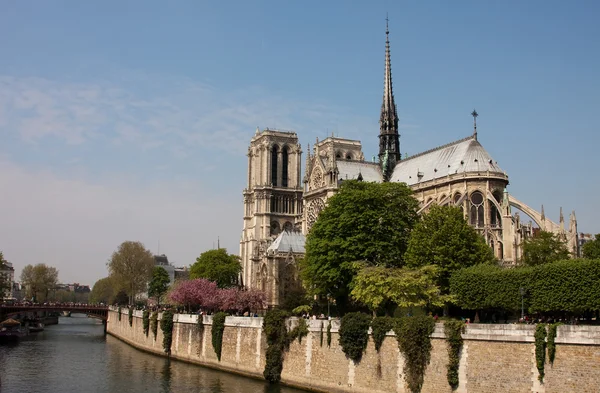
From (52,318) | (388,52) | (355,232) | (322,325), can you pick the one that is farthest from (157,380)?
(52,318)

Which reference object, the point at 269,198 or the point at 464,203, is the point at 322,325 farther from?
the point at 269,198

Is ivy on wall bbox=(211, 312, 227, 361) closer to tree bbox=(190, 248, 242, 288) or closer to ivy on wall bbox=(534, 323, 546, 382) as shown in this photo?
ivy on wall bbox=(534, 323, 546, 382)

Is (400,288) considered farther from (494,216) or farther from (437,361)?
(494,216)

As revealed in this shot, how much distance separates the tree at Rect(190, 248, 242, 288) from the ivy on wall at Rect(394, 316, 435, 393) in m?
61.6

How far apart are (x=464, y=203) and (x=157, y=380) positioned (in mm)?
34856

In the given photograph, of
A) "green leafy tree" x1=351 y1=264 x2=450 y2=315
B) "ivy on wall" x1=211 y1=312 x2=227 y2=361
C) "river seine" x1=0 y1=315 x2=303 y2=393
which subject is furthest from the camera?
"ivy on wall" x1=211 y1=312 x2=227 y2=361

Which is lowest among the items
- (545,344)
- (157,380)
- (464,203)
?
(157,380)

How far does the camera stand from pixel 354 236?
51125 mm

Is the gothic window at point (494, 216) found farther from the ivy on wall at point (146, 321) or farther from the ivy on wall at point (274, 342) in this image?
the ivy on wall at point (146, 321)

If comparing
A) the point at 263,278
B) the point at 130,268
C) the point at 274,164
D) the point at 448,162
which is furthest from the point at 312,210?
the point at 130,268

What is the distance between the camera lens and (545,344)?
2891 centimetres

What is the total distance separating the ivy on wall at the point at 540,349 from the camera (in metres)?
28.9

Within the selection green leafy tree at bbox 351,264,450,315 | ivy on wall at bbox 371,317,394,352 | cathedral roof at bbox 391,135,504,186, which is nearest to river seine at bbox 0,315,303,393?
ivy on wall at bbox 371,317,394,352

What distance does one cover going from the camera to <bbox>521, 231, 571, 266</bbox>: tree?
53.0m
